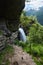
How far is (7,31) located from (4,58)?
1282mm

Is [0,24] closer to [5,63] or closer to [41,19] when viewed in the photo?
[5,63]

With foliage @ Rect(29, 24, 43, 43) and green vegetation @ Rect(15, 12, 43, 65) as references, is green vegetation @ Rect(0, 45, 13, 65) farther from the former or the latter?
foliage @ Rect(29, 24, 43, 43)

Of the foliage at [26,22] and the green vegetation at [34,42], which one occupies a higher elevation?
the foliage at [26,22]

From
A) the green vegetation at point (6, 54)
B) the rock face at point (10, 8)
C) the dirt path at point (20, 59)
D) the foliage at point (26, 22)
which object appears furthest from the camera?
the foliage at point (26, 22)

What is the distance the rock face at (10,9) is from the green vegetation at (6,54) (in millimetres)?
1446

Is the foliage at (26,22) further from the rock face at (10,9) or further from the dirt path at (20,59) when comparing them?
the rock face at (10,9)

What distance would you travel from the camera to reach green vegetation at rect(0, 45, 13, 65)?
10.7 m

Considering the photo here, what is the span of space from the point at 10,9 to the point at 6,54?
2342 mm

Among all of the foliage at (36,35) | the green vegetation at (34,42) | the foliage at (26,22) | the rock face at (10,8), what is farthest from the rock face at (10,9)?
the foliage at (26,22)

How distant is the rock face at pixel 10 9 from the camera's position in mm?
9930

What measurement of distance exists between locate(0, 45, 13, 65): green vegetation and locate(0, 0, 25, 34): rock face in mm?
1446

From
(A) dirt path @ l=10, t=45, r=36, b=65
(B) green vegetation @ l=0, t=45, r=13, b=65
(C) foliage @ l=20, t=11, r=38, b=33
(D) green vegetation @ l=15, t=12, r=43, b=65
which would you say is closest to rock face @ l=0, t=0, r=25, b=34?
(B) green vegetation @ l=0, t=45, r=13, b=65

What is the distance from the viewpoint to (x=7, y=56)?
36.3ft

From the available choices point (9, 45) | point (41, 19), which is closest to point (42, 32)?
point (9, 45)
